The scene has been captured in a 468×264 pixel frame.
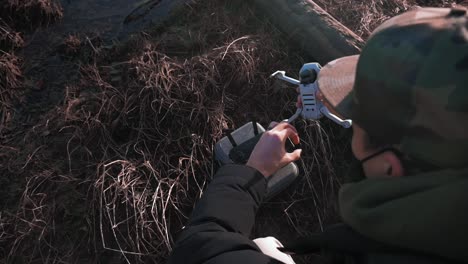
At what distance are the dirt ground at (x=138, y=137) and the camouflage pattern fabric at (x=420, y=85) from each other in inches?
54.1

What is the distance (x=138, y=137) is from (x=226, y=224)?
1061 millimetres

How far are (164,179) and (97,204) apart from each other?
0.37m

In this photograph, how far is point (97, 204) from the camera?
7.07 ft

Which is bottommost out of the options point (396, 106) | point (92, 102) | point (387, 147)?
point (92, 102)

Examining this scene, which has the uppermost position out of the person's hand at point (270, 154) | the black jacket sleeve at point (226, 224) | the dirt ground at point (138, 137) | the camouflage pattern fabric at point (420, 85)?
the camouflage pattern fabric at point (420, 85)

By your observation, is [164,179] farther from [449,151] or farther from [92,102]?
[449,151]

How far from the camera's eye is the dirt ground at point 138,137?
2127 millimetres

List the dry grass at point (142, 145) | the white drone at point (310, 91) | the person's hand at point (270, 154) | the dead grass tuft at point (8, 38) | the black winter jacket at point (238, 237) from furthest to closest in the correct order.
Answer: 1. the dead grass tuft at point (8, 38)
2. the dry grass at point (142, 145)
3. the white drone at point (310, 91)
4. the person's hand at point (270, 154)
5. the black winter jacket at point (238, 237)

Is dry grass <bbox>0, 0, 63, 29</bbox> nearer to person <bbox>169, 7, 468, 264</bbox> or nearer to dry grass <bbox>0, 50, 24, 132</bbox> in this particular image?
dry grass <bbox>0, 50, 24, 132</bbox>

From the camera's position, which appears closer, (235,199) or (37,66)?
(235,199)

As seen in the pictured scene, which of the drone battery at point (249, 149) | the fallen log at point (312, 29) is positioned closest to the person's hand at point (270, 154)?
the drone battery at point (249, 149)

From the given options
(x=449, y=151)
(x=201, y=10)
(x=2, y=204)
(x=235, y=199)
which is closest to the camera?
(x=449, y=151)

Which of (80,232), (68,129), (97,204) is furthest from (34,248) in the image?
(68,129)

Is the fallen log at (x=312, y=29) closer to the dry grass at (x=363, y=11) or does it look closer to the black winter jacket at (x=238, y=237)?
the dry grass at (x=363, y=11)
